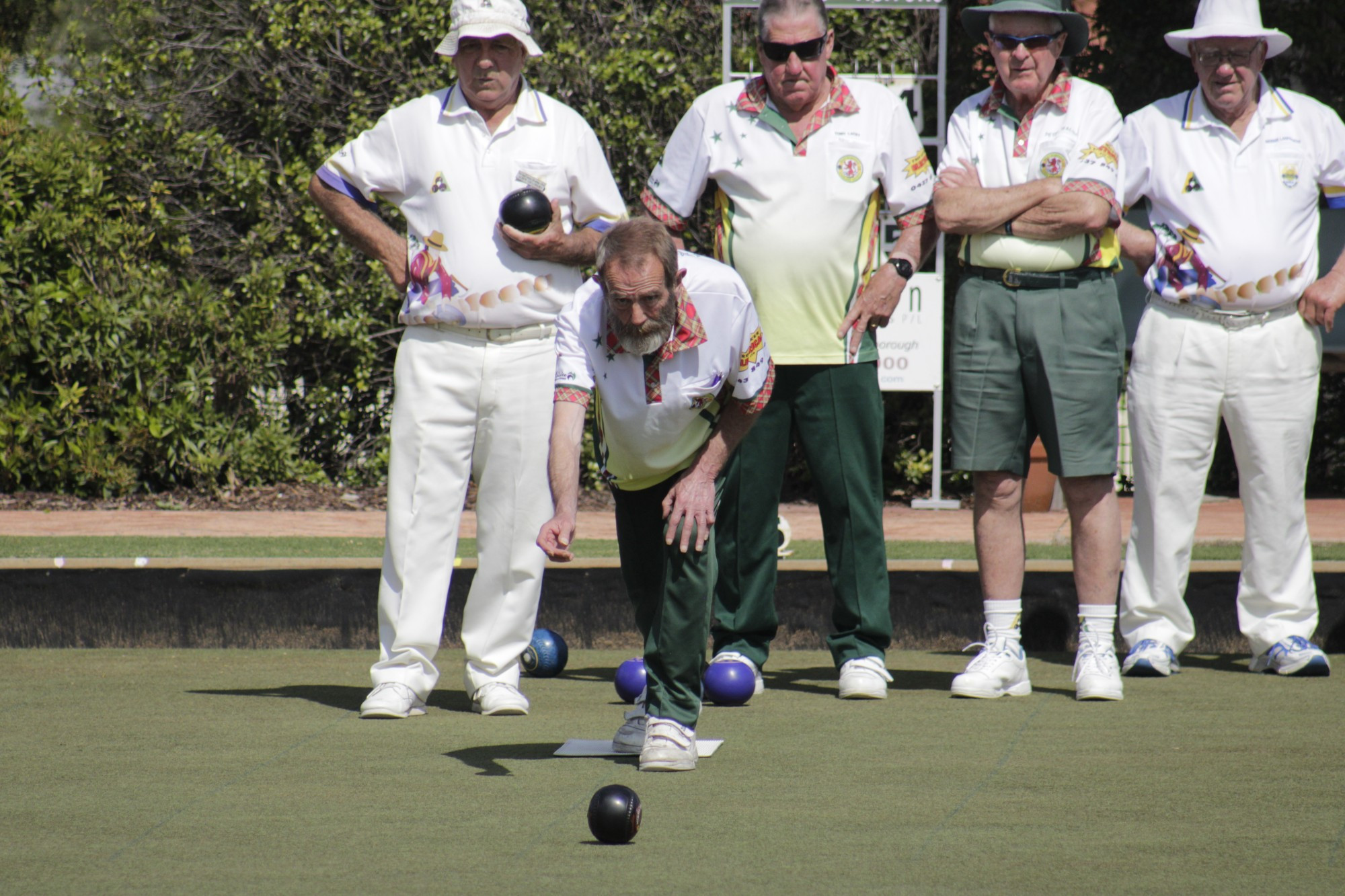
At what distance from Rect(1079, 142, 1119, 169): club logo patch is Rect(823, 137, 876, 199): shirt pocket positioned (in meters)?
0.50

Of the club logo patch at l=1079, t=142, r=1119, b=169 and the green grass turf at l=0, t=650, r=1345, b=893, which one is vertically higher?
the club logo patch at l=1079, t=142, r=1119, b=169

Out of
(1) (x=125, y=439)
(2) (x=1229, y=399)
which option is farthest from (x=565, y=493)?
(1) (x=125, y=439)

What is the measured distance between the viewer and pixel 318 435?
9266 mm

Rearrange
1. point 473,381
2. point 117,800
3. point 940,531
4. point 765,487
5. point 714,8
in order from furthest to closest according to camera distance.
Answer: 1. point 714,8
2. point 940,531
3. point 765,487
4. point 473,381
5. point 117,800

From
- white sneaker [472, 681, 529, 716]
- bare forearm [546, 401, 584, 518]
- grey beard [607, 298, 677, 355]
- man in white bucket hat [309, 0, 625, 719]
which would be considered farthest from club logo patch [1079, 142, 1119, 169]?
white sneaker [472, 681, 529, 716]

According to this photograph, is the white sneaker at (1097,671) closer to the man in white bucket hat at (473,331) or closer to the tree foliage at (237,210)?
the man in white bucket hat at (473,331)

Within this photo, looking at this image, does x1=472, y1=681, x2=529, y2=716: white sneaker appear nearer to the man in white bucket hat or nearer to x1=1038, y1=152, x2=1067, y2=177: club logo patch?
the man in white bucket hat

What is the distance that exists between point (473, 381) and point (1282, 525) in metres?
2.13

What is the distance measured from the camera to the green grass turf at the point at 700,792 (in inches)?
96.5

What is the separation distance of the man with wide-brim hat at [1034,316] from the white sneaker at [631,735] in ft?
3.25

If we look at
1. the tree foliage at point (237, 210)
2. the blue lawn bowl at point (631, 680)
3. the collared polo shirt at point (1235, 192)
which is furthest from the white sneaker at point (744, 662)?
the tree foliage at point (237, 210)

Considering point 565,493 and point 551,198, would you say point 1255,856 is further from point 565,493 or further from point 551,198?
point 551,198

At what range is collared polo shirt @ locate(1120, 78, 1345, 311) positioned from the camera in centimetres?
427

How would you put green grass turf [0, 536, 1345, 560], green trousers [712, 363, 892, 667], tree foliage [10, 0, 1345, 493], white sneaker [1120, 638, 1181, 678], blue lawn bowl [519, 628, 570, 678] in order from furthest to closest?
tree foliage [10, 0, 1345, 493] < green grass turf [0, 536, 1345, 560] < blue lawn bowl [519, 628, 570, 678] < white sneaker [1120, 638, 1181, 678] < green trousers [712, 363, 892, 667]
